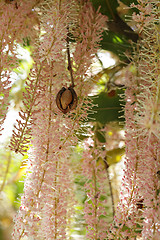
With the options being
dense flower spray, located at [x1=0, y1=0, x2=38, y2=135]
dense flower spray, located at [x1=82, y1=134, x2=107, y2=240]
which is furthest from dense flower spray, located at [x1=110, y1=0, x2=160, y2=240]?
dense flower spray, located at [x1=0, y1=0, x2=38, y2=135]

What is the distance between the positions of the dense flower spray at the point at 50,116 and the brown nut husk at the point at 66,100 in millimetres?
23

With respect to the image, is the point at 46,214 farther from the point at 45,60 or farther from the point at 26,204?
the point at 45,60

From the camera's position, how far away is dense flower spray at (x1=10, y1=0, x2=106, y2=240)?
345 mm

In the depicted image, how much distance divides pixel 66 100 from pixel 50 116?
41mm

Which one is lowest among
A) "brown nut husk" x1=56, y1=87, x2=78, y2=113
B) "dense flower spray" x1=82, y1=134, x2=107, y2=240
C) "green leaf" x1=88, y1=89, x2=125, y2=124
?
"dense flower spray" x1=82, y1=134, x2=107, y2=240

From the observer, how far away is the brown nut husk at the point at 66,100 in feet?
1.11

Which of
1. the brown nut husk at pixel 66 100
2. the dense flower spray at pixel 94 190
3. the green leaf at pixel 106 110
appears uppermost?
the green leaf at pixel 106 110

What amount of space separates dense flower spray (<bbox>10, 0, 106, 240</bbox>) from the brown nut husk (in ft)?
0.07

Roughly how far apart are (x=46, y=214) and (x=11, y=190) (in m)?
0.42

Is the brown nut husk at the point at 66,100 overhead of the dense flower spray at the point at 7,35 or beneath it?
beneath

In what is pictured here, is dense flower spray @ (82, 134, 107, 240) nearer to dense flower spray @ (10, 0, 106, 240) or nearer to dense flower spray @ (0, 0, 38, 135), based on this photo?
dense flower spray @ (10, 0, 106, 240)

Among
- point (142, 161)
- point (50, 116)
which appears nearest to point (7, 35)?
point (50, 116)

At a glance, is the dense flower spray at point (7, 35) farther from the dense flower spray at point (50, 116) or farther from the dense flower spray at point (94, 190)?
the dense flower spray at point (94, 190)

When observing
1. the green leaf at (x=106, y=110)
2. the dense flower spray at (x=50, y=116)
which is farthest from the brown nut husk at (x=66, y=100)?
the green leaf at (x=106, y=110)
